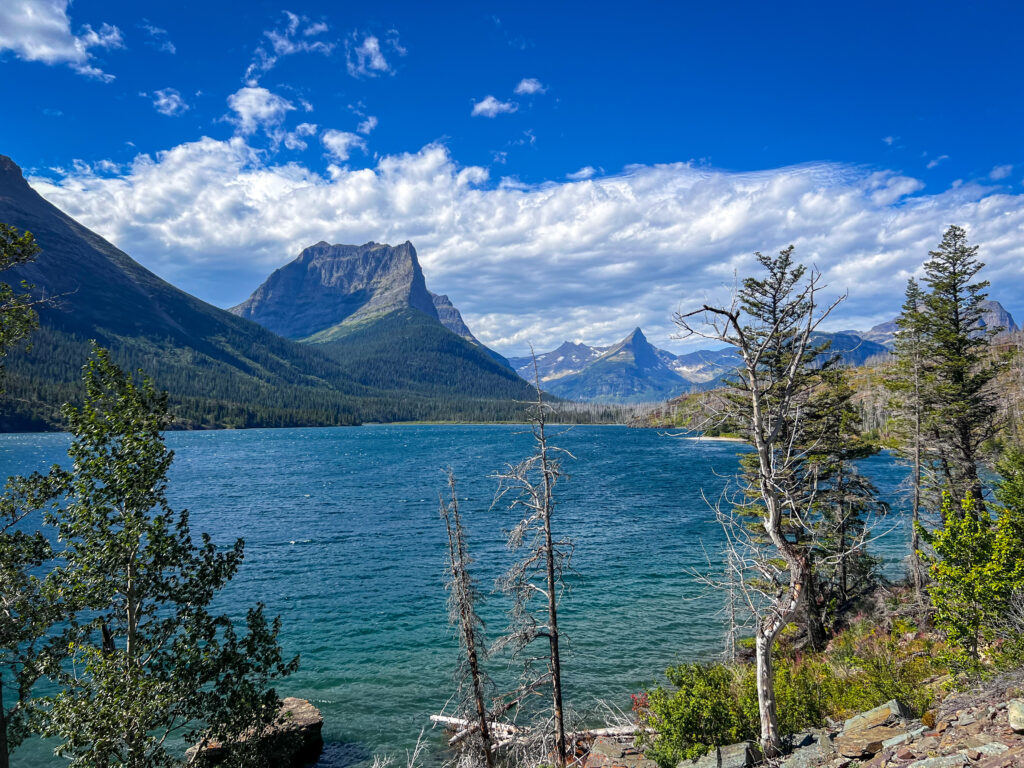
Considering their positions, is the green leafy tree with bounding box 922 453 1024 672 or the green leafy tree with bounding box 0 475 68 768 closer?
the green leafy tree with bounding box 0 475 68 768

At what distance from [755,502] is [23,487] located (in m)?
26.2

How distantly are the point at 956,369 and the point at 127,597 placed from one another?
33480mm

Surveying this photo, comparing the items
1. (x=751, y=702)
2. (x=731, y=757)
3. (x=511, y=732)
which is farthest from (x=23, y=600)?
(x=751, y=702)

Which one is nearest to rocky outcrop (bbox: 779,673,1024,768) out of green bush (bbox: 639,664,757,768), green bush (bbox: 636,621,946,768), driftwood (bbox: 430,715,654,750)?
green bush (bbox: 636,621,946,768)

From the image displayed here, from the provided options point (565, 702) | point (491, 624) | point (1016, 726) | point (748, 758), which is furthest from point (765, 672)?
point (491, 624)

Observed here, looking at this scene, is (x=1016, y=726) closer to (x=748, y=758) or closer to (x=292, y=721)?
(x=748, y=758)

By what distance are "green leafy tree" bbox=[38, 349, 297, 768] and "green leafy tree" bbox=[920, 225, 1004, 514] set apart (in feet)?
97.5

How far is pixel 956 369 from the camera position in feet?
85.7

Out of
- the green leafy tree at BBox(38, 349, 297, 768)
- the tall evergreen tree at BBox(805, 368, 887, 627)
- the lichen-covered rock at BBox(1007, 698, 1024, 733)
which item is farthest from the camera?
the tall evergreen tree at BBox(805, 368, 887, 627)

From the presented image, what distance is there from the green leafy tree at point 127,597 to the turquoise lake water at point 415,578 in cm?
1025

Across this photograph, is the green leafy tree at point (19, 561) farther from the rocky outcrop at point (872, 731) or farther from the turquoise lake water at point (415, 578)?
the rocky outcrop at point (872, 731)

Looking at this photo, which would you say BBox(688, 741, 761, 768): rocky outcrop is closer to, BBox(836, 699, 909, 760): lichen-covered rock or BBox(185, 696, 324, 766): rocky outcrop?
BBox(836, 699, 909, 760): lichen-covered rock

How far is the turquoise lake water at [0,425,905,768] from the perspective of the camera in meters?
23.3

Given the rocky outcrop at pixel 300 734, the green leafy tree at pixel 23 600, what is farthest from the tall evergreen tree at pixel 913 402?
the green leafy tree at pixel 23 600
